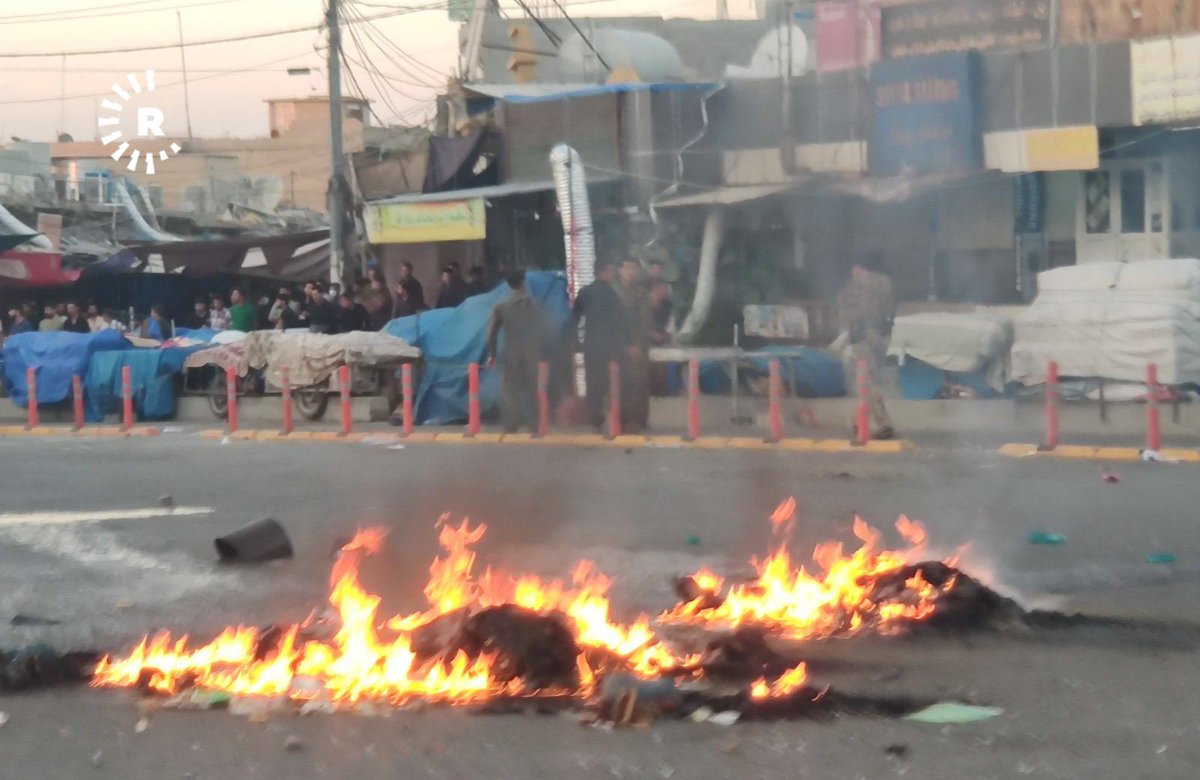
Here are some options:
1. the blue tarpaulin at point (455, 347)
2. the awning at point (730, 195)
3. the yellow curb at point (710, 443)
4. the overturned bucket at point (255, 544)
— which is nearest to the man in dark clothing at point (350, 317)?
the blue tarpaulin at point (455, 347)

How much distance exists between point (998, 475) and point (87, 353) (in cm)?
1304

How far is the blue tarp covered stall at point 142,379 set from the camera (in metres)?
20.2

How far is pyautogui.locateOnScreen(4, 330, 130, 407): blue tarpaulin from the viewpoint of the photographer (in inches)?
820

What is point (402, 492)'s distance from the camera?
38.0ft

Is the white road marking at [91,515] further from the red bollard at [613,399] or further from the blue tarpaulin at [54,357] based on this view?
the blue tarpaulin at [54,357]

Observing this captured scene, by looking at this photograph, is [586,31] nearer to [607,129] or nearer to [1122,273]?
[607,129]

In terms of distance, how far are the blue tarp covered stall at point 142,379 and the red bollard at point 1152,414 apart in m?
11.8

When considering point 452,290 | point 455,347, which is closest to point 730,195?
point 455,347

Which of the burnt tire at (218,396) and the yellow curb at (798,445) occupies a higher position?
the burnt tire at (218,396)

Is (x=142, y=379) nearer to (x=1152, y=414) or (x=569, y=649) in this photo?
(x=1152, y=414)

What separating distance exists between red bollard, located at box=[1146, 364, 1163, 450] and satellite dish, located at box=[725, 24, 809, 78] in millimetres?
6326

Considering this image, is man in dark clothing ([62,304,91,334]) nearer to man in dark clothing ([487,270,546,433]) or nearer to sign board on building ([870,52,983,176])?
man in dark clothing ([487,270,546,433])

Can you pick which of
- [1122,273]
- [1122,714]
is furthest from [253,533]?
[1122,273]

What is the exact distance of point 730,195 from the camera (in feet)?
27.7
